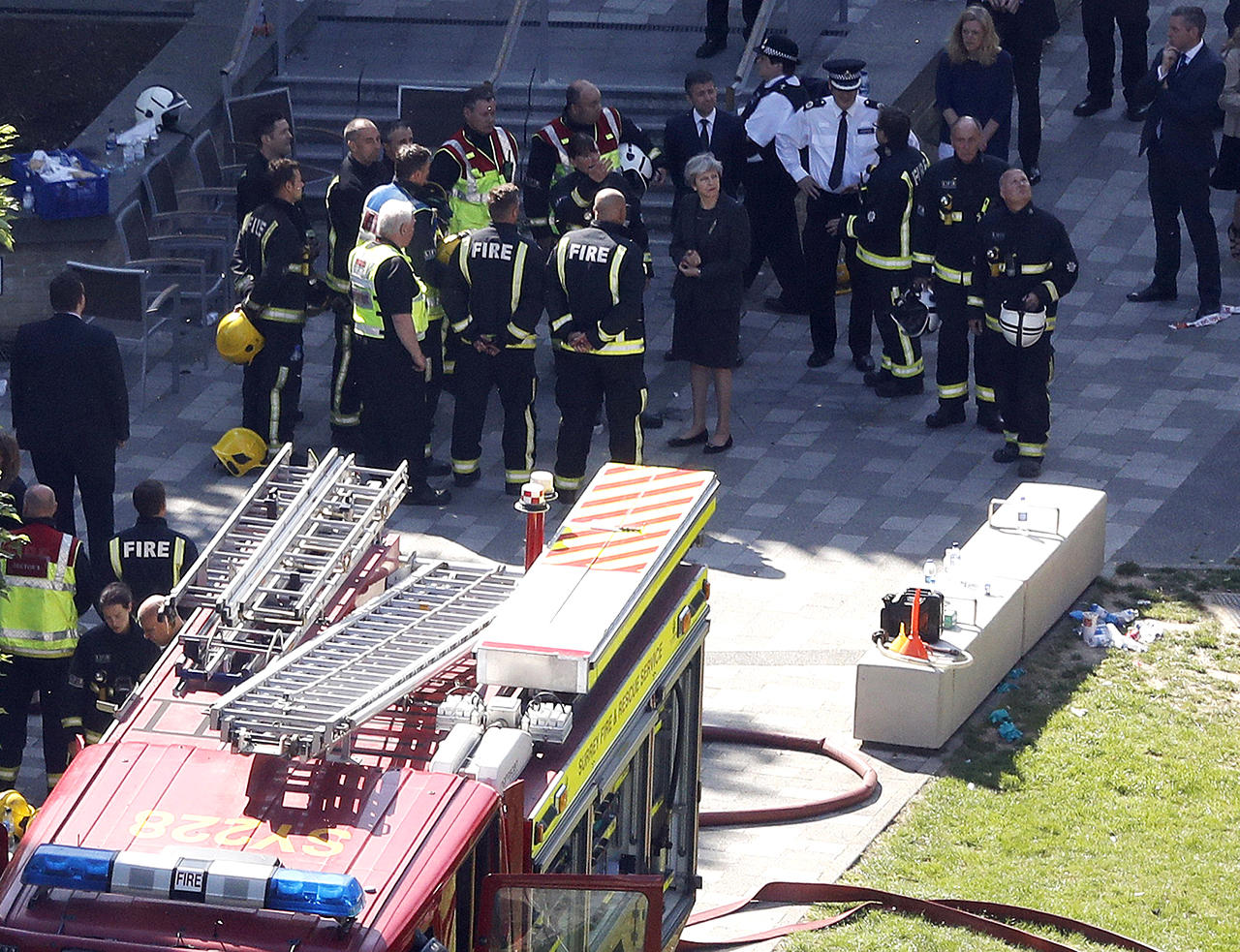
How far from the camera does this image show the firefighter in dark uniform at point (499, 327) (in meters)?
13.3

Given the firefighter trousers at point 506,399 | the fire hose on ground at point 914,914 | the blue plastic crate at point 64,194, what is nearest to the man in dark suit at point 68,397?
the firefighter trousers at point 506,399

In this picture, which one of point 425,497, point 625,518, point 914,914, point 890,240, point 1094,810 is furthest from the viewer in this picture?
point 890,240

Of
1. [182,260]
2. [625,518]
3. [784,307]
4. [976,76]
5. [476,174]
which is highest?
[625,518]

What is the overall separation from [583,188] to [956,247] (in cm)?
244

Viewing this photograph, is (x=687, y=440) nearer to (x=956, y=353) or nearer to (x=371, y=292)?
(x=956, y=353)

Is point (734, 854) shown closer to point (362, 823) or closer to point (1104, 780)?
point (1104, 780)

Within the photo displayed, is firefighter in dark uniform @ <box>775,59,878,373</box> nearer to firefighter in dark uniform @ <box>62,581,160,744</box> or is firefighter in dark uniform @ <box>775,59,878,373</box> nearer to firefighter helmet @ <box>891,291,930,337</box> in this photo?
firefighter helmet @ <box>891,291,930,337</box>

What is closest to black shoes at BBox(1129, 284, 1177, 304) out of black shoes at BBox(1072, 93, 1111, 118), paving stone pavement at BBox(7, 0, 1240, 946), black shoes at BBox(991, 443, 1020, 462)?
paving stone pavement at BBox(7, 0, 1240, 946)

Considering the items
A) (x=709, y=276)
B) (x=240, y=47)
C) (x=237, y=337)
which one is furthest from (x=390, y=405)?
(x=240, y=47)

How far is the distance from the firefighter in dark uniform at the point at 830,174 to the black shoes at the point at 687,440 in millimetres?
1592

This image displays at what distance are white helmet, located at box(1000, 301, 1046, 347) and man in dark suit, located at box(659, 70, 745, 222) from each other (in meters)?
2.68

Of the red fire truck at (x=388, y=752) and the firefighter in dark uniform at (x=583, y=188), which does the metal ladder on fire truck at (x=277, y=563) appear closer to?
the red fire truck at (x=388, y=752)

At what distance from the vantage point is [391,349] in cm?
1331

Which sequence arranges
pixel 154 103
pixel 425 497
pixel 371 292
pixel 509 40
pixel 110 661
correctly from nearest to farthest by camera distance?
pixel 110 661, pixel 371 292, pixel 425 497, pixel 154 103, pixel 509 40
